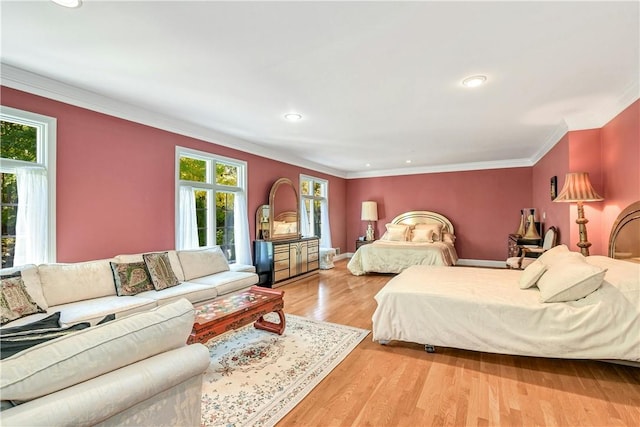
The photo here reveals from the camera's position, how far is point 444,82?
9.34 ft

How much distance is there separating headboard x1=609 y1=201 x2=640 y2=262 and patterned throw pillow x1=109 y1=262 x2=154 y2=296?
16.0ft

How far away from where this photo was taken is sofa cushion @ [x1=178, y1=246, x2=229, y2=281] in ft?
12.3

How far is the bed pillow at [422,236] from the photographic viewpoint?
6973 millimetres

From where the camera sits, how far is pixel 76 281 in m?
2.79

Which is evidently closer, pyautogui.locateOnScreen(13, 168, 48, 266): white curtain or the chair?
pyautogui.locateOnScreen(13, 168, 48, 266): white curtain

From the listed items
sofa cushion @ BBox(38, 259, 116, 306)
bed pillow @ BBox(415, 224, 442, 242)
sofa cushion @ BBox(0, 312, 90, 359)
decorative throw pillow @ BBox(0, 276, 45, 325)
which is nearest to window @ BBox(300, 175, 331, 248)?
bed pillow @ BBox(415, 224, 442, 242)

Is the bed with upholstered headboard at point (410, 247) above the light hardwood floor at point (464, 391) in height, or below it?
above

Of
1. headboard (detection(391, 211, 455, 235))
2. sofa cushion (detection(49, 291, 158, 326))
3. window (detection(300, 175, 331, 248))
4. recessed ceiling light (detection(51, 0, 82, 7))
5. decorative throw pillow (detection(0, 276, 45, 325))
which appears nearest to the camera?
recessed ceiling light (detection(51, 0, 82, 7))

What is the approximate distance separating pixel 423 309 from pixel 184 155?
367 cm

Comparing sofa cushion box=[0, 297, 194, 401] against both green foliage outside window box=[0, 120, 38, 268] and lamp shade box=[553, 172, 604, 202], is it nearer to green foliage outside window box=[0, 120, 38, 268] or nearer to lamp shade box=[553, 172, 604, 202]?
green foliage outside window box=[0, 120, 38, 268]

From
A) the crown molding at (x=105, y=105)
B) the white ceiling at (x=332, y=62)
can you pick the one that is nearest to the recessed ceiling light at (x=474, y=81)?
the white ceiling at (x=332, y=62)

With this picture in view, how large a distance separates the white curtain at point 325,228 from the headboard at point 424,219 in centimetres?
179

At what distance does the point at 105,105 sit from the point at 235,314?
267cm

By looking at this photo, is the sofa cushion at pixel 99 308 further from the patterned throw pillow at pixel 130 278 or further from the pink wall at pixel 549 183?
the pink wall at pixel 549 183
